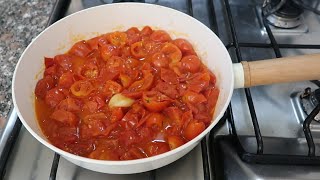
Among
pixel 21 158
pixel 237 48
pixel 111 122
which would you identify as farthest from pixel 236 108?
pixel 21 158

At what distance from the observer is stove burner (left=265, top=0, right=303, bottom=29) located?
1.06 meters

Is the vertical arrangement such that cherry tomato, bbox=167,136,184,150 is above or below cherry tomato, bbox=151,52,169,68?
below

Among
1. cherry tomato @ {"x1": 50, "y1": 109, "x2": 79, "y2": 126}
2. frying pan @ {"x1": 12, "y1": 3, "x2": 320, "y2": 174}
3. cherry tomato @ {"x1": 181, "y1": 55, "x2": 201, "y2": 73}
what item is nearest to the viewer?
frying pan @ {"x1": 12, "y1": 3, "x2": 320, "y2": 174}

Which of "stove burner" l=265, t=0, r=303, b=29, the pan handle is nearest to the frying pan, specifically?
the pan handle

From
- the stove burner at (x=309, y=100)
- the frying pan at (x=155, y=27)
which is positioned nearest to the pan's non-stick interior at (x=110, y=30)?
the frying pan at (x=155, y=27)

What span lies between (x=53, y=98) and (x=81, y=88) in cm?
7

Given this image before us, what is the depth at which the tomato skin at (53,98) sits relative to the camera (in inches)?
31.2

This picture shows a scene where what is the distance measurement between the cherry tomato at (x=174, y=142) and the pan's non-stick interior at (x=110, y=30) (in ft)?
0.12

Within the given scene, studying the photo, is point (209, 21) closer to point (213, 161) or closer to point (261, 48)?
point (261, 48)

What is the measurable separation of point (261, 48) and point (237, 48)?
0.13 meters

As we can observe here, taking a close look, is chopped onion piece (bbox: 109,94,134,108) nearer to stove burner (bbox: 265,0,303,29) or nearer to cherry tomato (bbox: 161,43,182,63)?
cherry tomato (bbox: 161,43,182,63)

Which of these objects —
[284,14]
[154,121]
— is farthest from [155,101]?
[284,14]

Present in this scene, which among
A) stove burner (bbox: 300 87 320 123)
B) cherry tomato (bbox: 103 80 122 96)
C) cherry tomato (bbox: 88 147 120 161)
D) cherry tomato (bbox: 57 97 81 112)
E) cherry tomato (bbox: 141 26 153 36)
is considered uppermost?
cherry tomato (bbox: 141 26 153 36)

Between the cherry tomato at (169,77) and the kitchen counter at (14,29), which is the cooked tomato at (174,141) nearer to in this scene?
the cherry tomato at (169,77)
